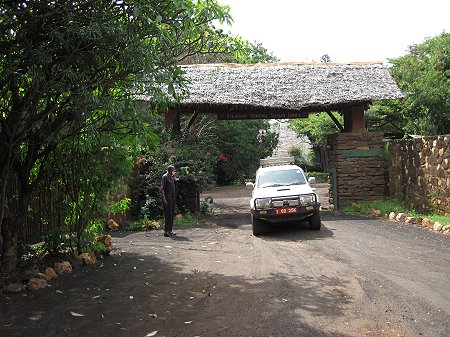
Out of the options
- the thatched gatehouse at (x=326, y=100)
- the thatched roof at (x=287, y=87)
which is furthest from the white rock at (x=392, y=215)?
the thatched roof at (x=287, y=87)

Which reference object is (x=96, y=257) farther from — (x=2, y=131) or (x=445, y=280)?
(x=445, y=280)

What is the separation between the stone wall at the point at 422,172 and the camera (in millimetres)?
11805

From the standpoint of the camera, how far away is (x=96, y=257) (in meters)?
8.33

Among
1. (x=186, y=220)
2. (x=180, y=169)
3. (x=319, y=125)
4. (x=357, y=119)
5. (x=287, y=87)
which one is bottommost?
(x=186, y=220)

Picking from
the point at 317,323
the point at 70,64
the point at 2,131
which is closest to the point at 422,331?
the point at 317,323

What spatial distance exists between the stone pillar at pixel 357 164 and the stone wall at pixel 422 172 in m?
0.80

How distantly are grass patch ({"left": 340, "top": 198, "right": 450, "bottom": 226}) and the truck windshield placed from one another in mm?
3180

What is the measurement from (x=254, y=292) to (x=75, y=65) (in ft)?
12.8

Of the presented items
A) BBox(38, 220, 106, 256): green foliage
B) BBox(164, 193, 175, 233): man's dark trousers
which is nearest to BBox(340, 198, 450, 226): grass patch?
BBox(164, 193, 175, 233): man's dark trousers

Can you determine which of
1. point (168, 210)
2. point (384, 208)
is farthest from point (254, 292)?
point (384, 208)

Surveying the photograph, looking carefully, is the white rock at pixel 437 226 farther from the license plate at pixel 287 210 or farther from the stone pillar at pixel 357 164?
the stone pillar at pixel 357 164

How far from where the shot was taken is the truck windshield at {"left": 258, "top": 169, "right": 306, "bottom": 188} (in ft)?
40.5

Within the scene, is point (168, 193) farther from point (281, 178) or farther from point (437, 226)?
point (437, 226)

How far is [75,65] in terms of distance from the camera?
6469 millimetres
